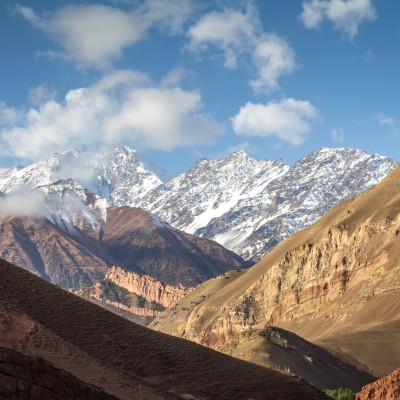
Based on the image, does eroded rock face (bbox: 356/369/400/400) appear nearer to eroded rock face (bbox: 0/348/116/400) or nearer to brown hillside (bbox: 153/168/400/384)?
eroded rock face (bbox: 0/348/116/400)

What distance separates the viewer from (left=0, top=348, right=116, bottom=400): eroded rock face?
2328 centimetres

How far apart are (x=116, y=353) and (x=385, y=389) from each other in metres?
18.9

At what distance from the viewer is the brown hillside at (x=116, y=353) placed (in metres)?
34.0

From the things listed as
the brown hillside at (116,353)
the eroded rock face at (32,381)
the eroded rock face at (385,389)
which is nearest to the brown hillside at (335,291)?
the eroded rock face at (385,389)

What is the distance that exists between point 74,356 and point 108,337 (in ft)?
17.6

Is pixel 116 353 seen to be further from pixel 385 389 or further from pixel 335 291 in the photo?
pixel 335 291

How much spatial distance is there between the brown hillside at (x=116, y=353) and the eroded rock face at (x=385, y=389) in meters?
9.16

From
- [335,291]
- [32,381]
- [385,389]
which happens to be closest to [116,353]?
[32,381]

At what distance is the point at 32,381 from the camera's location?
79.1 ft

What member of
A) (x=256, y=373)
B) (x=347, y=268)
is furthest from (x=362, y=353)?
(x=256, y=373)

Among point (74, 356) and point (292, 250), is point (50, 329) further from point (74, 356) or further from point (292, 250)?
point (292, 250)

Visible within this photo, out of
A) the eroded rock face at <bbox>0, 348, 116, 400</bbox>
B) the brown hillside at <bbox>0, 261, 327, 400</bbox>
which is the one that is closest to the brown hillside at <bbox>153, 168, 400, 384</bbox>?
the brown hillside at <bbox>0, 261, 327, 400</bbox>

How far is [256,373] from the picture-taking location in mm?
39844

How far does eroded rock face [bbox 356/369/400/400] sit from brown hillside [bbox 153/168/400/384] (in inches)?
1683
